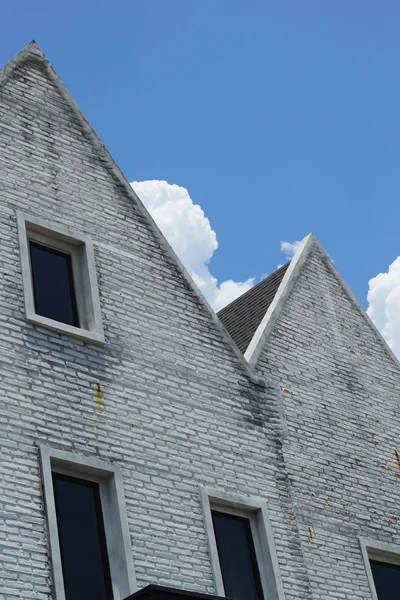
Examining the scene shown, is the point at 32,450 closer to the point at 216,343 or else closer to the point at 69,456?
the point at 69,456

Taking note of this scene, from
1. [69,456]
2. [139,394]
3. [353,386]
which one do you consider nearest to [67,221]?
[139,394]

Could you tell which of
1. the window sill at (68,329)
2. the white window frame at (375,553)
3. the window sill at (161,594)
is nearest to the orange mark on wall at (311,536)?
the white window frame at (375,553)

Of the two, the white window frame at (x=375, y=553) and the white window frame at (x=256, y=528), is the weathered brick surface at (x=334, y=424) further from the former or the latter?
the white window frame at (x=256, y=528)

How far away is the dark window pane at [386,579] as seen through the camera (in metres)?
18.5

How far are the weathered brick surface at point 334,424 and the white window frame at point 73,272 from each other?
138 inches

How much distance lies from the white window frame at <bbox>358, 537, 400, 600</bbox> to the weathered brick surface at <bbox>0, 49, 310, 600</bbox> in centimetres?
34

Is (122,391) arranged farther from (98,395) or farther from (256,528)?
(256,528)

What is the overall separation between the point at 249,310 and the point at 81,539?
7981mm

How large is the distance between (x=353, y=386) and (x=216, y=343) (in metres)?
3.43

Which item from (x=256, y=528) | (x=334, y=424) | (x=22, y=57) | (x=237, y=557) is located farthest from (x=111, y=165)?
(x=237, y=557)

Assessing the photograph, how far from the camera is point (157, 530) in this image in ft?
50.5

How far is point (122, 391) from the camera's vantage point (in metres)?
16.3

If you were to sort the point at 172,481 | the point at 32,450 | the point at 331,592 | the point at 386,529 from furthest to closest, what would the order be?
the point at 386,529 → the point at 331,592 → the point at 172,481 → the point at 32,450

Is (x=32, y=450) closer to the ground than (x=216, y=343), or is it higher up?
closer to the ground
